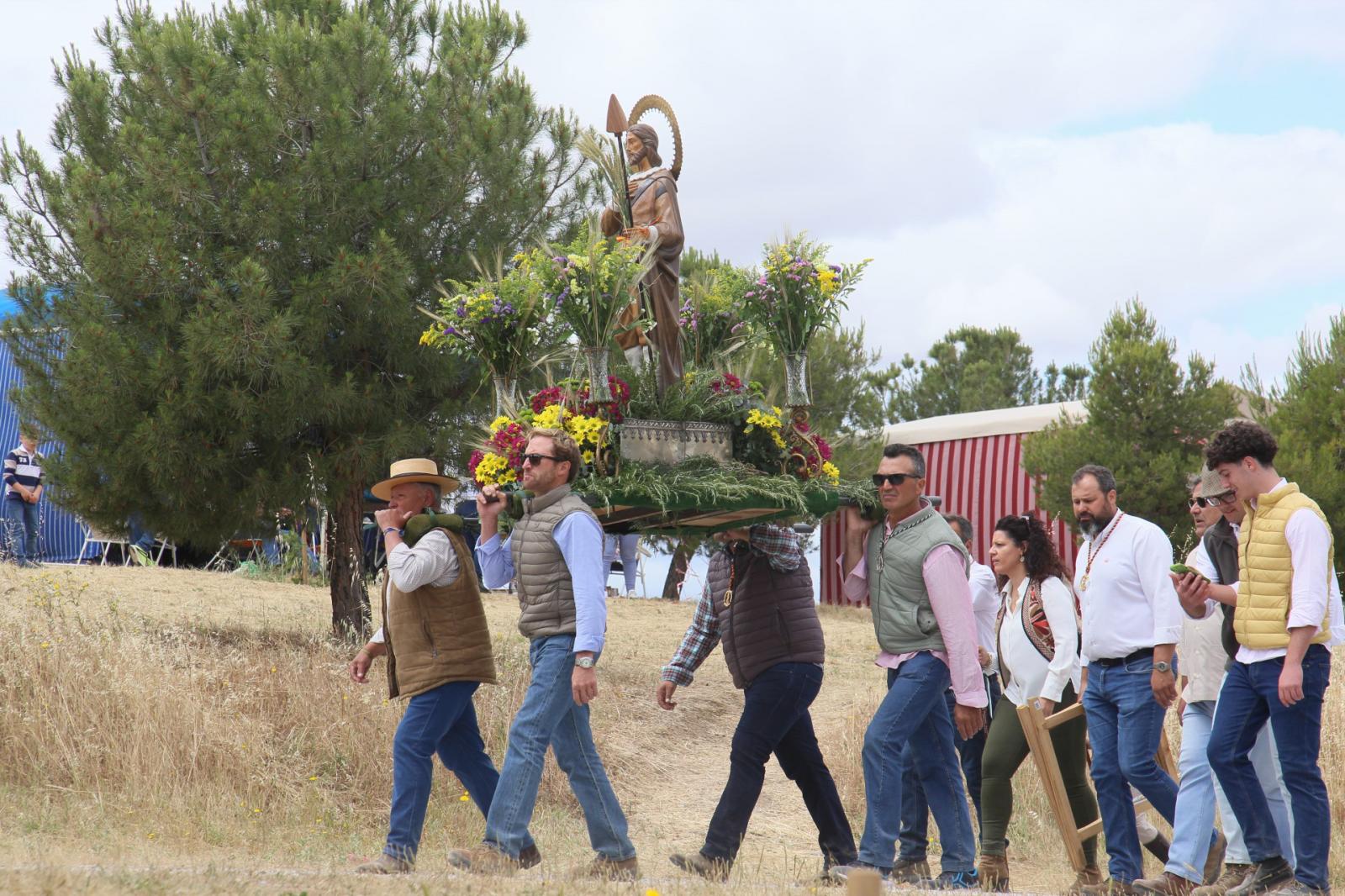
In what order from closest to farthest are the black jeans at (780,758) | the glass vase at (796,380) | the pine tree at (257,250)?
the black jeans at (780,758) < the glass vase at (796,380) < the pine tree at (257,250)

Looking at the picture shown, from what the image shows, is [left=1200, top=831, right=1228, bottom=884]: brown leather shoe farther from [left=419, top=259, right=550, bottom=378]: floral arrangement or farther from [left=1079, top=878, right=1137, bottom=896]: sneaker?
[left=419, top=259, right=550, bottom=378]: floral arrangement

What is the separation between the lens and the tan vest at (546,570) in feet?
18.6

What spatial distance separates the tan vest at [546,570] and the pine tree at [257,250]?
5749mm

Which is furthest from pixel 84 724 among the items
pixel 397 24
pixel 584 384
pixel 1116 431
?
pixel 1116 431

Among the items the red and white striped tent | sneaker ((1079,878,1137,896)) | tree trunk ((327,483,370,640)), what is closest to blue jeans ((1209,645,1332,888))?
sneaker ((1079,878,1137,896))

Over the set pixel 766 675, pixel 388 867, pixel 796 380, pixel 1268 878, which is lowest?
pixel 388 867

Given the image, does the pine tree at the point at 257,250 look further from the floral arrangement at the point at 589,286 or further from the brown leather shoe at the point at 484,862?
the brown leather shoe at the point at 484,862

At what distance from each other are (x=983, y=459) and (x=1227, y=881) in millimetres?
15571

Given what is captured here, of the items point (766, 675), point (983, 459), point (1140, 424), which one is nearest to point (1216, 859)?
point (766, 675)

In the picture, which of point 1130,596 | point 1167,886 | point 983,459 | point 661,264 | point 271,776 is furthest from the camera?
point 983,459

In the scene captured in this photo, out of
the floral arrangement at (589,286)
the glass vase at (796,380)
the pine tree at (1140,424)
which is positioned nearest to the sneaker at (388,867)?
the floral arrangement at (589,286)

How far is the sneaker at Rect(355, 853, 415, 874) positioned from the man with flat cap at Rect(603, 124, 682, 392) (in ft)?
8.76

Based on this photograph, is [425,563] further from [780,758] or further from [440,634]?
[780,758]

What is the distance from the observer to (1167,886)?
5516 millimetres
